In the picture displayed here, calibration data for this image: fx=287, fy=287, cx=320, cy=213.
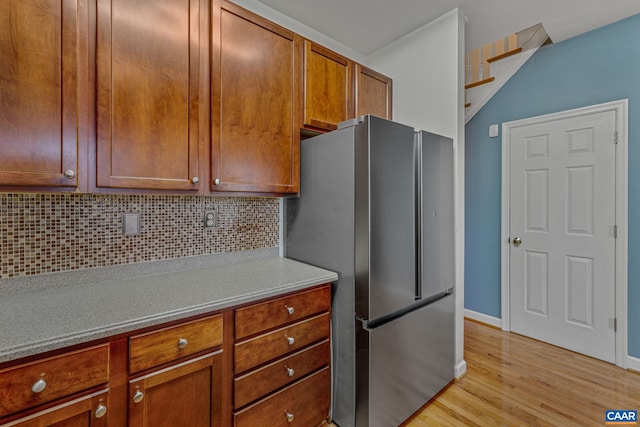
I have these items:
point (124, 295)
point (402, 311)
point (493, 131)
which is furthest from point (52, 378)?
point (493, 131)

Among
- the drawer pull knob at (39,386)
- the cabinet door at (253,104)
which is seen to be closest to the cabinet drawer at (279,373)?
the drawer pull knob at (39,386)

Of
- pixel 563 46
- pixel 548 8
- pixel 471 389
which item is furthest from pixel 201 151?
pixel 563 46

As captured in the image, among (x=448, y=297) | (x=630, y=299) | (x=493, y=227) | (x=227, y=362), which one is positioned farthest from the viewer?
(x=493, y=227)

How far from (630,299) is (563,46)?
215 cm

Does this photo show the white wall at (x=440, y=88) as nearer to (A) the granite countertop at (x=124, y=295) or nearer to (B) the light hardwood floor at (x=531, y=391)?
(B) the light hardwood floor at (x=531, y=391)

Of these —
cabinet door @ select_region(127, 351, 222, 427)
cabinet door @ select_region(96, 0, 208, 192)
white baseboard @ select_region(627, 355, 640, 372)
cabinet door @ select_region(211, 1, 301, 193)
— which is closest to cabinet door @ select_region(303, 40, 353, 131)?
cabinet door @ select_region(211, 1, 301, 193)

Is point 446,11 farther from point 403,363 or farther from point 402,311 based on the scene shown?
point 403,363

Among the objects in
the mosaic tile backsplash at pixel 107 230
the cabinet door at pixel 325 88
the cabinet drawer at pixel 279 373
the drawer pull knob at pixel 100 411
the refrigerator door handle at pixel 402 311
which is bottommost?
the cabinet drawer at pixel 279 373

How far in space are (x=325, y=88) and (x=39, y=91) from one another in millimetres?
1405

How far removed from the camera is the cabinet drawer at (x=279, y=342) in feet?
4.19

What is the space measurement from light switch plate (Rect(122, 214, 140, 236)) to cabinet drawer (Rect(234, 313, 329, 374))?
A: 822 millimetres

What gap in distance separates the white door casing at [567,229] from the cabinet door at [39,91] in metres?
3.27

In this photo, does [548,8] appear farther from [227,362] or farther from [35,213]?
[35,213]

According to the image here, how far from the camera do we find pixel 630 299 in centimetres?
218
